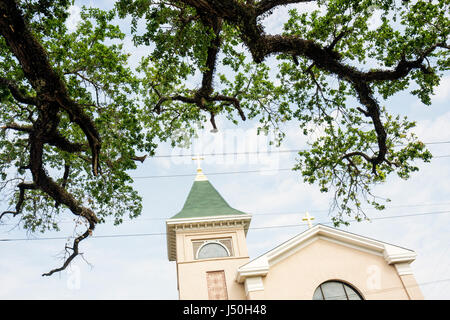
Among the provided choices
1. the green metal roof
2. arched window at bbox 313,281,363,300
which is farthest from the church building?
the green metal roof

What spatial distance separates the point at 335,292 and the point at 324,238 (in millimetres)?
2500

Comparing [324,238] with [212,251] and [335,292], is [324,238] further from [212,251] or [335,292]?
[212,251]

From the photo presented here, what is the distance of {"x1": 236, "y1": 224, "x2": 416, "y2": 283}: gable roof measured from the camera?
14836 mm

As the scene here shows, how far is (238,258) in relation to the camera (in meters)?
17.5

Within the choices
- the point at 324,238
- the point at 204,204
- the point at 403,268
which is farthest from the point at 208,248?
the point at 403,268

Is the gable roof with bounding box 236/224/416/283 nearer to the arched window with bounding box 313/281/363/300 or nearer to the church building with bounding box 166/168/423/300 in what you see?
the church building with bounding box 166/168/423/300

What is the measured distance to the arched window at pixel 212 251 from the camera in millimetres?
17830

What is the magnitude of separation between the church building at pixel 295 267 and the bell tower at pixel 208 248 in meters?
0.05

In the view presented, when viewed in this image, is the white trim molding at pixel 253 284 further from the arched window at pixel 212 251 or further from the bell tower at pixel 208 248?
the arched window at pixel 212 251

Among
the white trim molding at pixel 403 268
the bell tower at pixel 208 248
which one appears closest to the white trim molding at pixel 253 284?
the bell tower at pixel 208 248

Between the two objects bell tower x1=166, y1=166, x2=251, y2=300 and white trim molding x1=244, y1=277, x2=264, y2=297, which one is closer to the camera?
white trim molding x1=244, y1=277, x2=264, y2=297

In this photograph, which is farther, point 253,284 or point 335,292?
point 253,284

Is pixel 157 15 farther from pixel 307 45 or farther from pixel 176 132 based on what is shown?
pixel 176 132

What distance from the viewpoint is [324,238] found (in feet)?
52.2
